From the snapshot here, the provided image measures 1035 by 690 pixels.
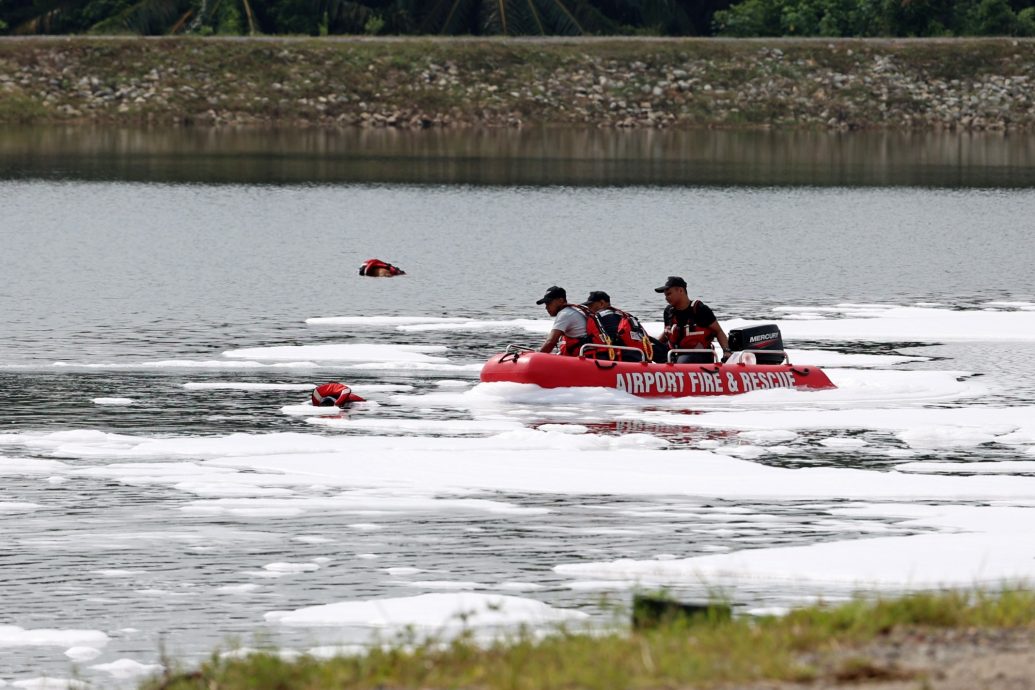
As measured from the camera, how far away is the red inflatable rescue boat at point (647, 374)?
76.2 feet

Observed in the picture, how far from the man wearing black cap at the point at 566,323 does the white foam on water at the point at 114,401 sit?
16.6 feet

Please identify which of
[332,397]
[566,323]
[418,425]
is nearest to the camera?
[418,425]

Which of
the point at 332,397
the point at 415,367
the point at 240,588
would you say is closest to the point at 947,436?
the point at 332,397

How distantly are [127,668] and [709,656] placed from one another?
416 centimetres

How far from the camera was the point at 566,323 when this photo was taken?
23531 mm

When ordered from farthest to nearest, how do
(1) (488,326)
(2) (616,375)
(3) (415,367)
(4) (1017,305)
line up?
(4) (1017,305), (1) (488,326), (3) (415,367), (2) (616,375)

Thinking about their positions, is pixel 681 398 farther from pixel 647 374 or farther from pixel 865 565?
pixel 865 565

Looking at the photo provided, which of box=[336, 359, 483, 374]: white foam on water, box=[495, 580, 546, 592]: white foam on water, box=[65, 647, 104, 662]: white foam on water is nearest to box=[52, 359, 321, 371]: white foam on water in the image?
box=[336, 359, 483, 374]: white foam on water

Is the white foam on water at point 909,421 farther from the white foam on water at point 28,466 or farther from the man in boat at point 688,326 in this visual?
the white foam on water at point 28,466

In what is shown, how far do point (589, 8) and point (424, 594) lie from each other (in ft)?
275

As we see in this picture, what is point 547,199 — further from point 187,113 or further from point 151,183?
point 187,113

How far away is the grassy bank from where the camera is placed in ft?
29.5

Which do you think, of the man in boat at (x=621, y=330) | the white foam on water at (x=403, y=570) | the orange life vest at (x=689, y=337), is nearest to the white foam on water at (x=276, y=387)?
the man in boat at (x=621, y=330)

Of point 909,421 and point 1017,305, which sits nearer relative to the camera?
point 909,421
